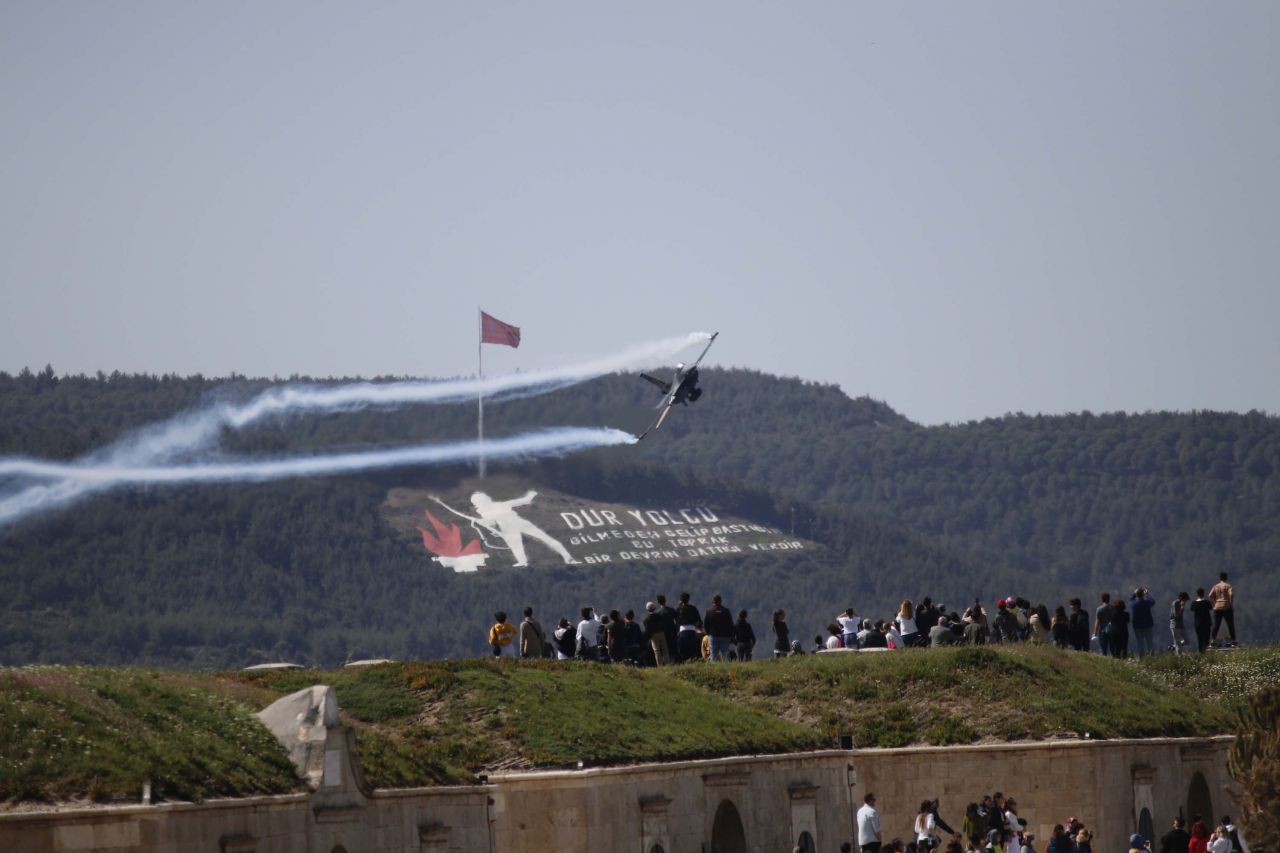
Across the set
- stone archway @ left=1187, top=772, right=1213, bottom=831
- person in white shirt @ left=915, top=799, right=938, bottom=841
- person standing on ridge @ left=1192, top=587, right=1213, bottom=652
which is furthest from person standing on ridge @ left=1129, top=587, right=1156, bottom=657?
person in white shirt @ left=915, top=799, right=938, bottom=841

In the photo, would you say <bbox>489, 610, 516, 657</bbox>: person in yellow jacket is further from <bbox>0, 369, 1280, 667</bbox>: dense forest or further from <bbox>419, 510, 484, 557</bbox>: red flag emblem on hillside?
<bbox>419, 510, 484, 557</bbox>: red flag emblem on hillside

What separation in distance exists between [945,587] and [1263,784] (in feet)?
443

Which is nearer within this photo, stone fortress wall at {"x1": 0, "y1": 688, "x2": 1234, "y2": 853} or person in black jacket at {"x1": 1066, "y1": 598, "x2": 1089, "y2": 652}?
stone fortress wall at {"x1": 0, "y1": 688, "x2": 1234, "y2": 853}

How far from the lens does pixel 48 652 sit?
342ft

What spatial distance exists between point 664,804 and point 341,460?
47.2 meters

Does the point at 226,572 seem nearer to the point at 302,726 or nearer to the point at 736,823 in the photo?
the point at 736,823

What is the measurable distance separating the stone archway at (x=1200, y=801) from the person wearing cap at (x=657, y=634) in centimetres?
1304

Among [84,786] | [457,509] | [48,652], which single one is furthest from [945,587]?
[84,786]

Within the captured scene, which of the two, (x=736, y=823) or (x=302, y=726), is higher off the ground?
(x=302, y=726)

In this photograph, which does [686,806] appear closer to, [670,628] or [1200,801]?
[670,628]

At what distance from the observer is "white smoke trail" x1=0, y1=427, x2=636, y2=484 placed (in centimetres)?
6456

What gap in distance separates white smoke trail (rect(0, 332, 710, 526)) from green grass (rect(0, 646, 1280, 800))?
1941cm

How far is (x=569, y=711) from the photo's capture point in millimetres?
39656

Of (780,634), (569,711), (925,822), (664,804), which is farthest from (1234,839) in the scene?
(780,634)
